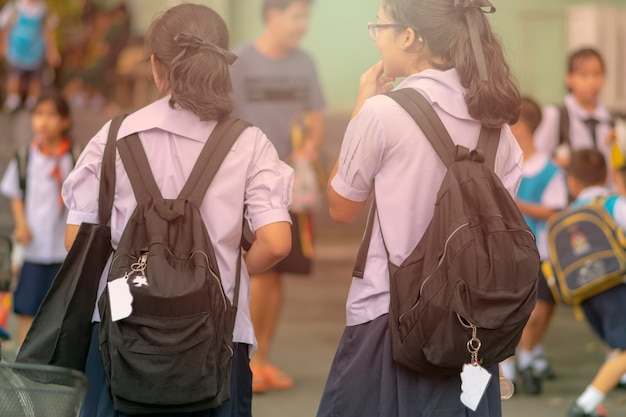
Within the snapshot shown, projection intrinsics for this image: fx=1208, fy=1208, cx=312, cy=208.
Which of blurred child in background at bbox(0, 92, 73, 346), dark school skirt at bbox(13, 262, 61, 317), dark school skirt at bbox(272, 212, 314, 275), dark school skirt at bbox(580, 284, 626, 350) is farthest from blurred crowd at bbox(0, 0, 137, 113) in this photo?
dark school skirt at bbox(580, 284, 626, 350)

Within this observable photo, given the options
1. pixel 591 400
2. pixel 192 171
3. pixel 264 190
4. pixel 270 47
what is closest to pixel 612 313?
pixel 591 400

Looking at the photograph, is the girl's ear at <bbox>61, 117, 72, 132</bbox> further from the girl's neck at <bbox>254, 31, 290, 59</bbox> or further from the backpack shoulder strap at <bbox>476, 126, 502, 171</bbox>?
the backpack shoulder strap at <bbox>476, 126, 502, 171</bbox>

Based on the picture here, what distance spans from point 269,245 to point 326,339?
4488 millimetres

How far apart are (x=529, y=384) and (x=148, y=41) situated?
3.68 meters

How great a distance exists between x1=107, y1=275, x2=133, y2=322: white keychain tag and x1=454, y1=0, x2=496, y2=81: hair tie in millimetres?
1214

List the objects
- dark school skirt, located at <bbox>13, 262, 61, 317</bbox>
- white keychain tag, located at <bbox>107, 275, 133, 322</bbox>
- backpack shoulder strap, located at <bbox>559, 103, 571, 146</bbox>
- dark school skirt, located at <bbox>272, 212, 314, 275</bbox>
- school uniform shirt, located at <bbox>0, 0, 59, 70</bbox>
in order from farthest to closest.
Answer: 1. school uniform shirt, located at <bbox>0, 0, 59, 70</bbox>
2. backpack shoulder strap, located at <bbox>559, 103, 571, 146</bbox>
3. dark school skirt, located at <bbox>272, 212, 314, 275</bbox>
4. dark school skirt, located at <bbox>13, 262, 61, 317</bbox>
5. white keychain tag, located at <bbox>107, 275, 133, 322</bbox>

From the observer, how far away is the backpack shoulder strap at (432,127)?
11.7ft

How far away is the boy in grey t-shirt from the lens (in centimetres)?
674

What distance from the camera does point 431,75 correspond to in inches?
144

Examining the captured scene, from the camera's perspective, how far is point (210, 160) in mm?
3639

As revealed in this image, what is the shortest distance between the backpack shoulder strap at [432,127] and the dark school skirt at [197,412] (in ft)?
2.90

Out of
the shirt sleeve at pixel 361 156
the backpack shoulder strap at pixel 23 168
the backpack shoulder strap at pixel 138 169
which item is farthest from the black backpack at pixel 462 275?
the backpack shoulder strap at pixel 23 168

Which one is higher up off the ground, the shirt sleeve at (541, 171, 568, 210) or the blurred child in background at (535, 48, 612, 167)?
the blurred child in background at (535, 48, 612, 167)

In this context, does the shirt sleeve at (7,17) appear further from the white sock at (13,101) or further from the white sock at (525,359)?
the white sock at (525,359)
